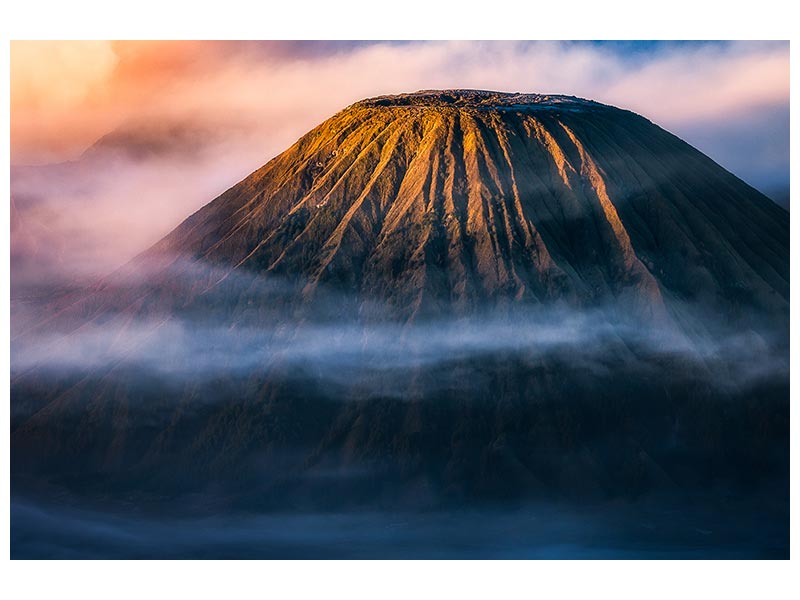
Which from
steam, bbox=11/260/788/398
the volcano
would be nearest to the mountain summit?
the volcano

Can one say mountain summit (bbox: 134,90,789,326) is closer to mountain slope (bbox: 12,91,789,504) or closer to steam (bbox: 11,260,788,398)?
mountain slope (bbox: 12,91,789,504)

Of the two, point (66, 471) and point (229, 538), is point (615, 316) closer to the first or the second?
point (229, 538)

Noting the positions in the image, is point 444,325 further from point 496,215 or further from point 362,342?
point 496,215

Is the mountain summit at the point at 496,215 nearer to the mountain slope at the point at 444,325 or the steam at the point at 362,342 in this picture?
the mountain slope at the point at 444,325

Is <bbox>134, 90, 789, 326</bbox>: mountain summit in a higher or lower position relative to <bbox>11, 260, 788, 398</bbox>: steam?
higher

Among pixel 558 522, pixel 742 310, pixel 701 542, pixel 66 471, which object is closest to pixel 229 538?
pixel 66 471

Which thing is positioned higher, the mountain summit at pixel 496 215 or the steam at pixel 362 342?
the mountain summit at pixel 496 215

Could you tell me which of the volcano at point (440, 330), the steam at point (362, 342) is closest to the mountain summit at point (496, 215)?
the volcano at point (440, 330)

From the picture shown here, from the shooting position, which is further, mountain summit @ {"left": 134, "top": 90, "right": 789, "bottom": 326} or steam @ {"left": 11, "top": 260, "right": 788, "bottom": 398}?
mountain summit @ {"left": 134, "top": 90, "right": 789, "bottom": 326}
